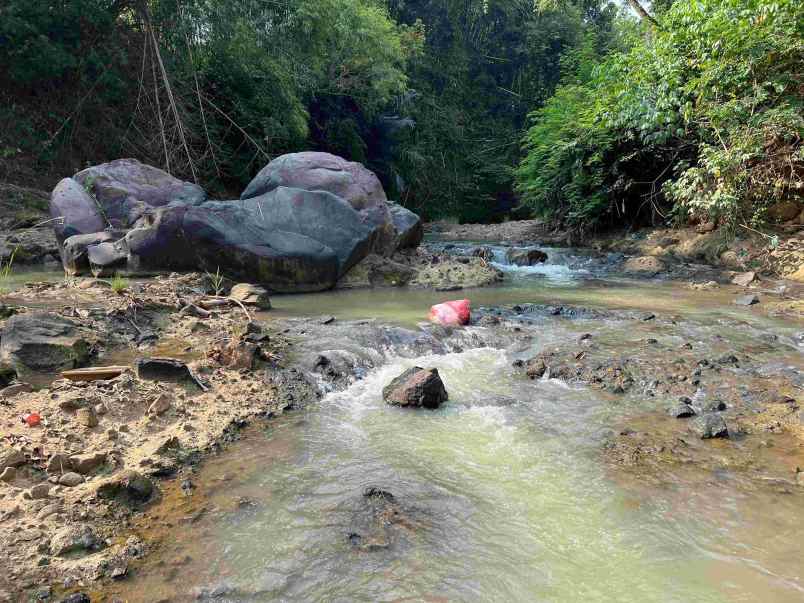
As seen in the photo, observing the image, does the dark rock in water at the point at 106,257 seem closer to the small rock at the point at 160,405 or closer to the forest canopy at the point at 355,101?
the forest canopy at the point at 355,101

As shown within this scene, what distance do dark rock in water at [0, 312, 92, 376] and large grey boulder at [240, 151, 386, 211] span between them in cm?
563

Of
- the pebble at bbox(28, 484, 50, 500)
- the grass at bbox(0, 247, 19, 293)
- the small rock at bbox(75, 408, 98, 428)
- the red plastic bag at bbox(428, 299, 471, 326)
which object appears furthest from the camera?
the red plastic bag at bbox(428, 299, 471, 326)

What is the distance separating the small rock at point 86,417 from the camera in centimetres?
341

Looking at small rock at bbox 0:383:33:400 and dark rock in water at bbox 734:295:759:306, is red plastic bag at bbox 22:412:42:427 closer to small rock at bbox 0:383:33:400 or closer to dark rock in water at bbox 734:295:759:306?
small rock at bbox 0:383:33:400

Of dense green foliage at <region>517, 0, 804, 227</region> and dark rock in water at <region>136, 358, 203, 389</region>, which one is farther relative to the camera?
dense green foliage at <region>517, 0, 804, 227</region>

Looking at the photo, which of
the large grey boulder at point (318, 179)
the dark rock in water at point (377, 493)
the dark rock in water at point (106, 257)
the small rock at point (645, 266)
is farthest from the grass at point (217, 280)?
the small rock at point (645, 266)

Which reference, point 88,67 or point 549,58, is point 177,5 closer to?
point 88,67

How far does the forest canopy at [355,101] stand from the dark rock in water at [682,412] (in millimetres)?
5789

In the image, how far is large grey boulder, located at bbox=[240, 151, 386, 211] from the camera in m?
9.77

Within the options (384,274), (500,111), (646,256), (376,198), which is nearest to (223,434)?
(384,274)

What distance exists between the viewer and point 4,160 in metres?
11.9

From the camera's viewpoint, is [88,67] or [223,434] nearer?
[223,434]

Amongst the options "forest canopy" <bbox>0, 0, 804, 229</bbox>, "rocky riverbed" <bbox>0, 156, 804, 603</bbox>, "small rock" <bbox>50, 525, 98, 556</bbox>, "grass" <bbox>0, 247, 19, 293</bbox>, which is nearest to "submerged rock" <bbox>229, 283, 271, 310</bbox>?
"rocky riverbed" <bbox>0, 156, 804, 603</bbox>

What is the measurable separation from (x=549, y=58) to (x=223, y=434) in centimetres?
2724
